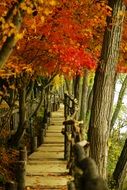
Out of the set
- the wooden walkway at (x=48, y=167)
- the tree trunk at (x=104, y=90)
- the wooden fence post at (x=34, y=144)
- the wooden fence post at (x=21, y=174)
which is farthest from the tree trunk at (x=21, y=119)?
the wooden fence post at (x=21, y=174)

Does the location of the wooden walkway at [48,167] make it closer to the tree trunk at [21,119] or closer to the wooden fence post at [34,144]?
the wooden fence post at [34,144]

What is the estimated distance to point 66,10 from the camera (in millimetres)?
14359

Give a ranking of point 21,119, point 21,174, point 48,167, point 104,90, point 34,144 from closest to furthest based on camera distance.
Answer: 1. point 21,174
2. point 104,90
3. point 48,167
4. point 34,144
5. point 21,119

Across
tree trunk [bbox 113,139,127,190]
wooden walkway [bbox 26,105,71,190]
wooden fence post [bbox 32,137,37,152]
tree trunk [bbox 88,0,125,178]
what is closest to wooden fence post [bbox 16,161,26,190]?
wooden walkway [bbox 26,105,71,190]

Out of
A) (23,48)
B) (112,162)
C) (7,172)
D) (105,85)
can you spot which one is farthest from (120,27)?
(112,162)

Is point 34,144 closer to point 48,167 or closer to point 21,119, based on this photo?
point 21,119

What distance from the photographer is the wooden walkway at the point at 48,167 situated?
1161cm

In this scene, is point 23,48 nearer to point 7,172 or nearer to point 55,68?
point 55,68

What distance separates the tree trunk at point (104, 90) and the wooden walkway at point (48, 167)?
146 centimetres

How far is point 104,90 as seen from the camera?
11.4m

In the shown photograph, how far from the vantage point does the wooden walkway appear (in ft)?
38.1

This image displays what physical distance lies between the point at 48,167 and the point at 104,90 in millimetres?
3765

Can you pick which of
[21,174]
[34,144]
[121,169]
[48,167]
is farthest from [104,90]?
[34,144]

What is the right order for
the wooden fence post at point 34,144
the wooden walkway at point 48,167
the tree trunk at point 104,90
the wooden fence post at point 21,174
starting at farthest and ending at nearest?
the wooden fence post at point 34,144, the wooden walkway at point 48,167, the tree trunk at point 104,90, the wooden fence post at point 21,174
